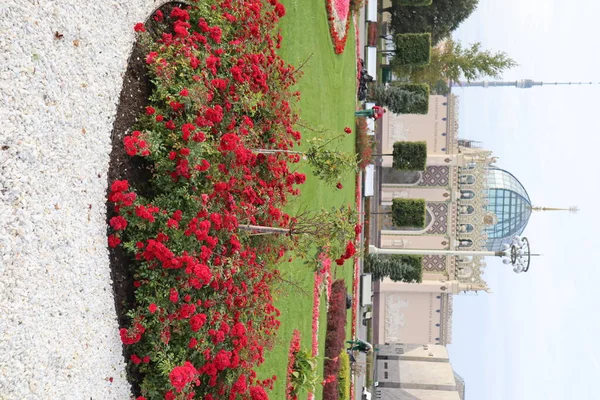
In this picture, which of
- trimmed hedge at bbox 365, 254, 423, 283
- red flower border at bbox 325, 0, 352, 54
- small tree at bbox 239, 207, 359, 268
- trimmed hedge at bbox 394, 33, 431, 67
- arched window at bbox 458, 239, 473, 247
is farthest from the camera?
arched window at bbox 458, 239, 473, 247

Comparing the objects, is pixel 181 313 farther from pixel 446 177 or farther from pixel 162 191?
pixel 446 177

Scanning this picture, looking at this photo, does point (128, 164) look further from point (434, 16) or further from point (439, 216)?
point (434, 16)

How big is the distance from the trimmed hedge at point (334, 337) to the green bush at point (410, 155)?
1017 centimetres

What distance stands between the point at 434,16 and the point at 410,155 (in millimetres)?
15627

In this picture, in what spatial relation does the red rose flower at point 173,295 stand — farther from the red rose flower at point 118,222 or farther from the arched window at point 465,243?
the arched window at point 465,243

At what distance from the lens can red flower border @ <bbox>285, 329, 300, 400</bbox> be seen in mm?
12554

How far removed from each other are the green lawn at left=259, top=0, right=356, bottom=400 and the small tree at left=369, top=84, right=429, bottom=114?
650 centimetres

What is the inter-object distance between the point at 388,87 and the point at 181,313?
22916 mm

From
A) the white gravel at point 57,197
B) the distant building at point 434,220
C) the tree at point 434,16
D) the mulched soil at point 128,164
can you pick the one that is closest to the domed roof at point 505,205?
the distant building at point 434,220

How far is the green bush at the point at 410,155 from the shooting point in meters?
27.0

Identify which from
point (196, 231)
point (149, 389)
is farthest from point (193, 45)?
point (149, 389)

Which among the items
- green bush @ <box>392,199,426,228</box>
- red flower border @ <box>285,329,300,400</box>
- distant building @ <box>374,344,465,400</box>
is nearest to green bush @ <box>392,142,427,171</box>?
green bush @ <box>392,199,426,228</box>

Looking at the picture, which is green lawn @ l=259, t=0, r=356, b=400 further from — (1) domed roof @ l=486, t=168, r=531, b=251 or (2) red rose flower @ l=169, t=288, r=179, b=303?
(1) domed roof @ l=486, t=168, r=531, b=251

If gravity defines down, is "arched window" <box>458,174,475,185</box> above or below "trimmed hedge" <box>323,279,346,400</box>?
above
